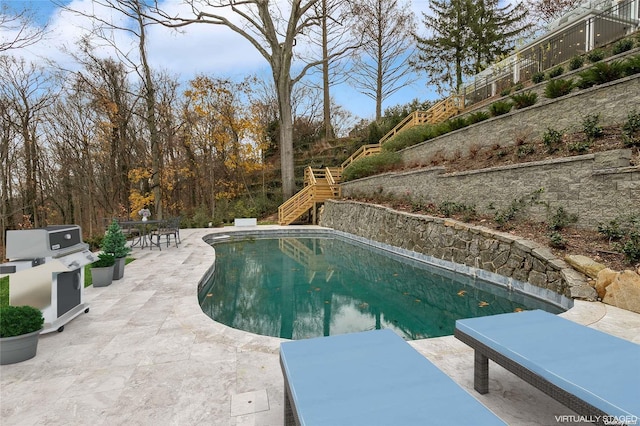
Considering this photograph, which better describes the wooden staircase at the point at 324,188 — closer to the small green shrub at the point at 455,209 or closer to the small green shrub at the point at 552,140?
the small green shrub at the point at 455,209

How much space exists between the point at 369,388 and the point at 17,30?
34.5 feet

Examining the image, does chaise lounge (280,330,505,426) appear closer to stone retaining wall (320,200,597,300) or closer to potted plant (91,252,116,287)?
stone retaining wall (320,200,597,300)

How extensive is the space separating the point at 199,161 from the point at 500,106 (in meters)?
15.1

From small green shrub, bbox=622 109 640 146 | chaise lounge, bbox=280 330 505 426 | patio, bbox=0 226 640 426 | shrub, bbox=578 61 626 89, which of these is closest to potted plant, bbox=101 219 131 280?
patio, bbox=0 226 640 426

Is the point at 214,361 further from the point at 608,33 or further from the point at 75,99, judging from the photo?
the point at 75,99

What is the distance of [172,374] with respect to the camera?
258 centimetres

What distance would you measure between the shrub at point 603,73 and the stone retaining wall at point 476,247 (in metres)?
3.61

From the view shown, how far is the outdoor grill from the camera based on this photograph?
3.14 meters

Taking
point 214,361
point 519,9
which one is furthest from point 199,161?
point 519,9

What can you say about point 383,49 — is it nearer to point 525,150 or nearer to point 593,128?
point 525,150

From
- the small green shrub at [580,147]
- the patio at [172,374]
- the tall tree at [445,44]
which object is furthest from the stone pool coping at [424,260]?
the tall tree at [445,44]

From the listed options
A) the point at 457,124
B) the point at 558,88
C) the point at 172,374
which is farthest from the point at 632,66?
the point at 172,374

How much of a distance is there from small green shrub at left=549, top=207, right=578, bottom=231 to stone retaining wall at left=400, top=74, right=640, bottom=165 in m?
1.99

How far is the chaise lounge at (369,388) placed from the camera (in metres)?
1.27
